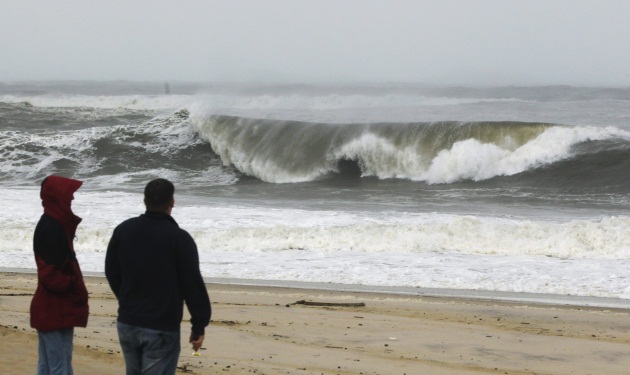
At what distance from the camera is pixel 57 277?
13.5 feet

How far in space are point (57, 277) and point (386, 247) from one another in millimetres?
9086

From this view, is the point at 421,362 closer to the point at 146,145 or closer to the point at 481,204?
the point at 481,204

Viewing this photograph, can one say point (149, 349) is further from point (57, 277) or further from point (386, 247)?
point (386, 247)

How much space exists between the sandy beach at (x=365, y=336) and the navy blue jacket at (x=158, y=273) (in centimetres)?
182

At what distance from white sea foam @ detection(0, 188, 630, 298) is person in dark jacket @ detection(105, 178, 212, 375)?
6.80 meters

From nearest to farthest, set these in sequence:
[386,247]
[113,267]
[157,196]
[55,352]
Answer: [157,196]
[113,267]
[55,352]
[386,247]

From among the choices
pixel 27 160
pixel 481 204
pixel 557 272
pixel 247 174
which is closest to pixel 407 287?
pixel 557 272

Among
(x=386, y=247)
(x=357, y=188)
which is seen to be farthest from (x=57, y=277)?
(x=357, y=188)

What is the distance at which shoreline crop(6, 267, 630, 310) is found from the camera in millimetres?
9281

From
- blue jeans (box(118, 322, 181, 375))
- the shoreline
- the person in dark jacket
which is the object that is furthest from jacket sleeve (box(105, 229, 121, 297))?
the shoreline

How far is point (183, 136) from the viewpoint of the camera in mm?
30359

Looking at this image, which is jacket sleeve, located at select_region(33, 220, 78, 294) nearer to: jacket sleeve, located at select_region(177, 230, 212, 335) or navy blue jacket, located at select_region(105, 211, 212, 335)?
navy blue jacket, located at select_region(105, 211, 212, 335)

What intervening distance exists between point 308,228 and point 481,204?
19.0 feet

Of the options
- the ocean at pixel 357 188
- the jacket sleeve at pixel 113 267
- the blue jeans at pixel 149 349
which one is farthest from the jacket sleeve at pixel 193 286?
the ocean at pixel 357 188
